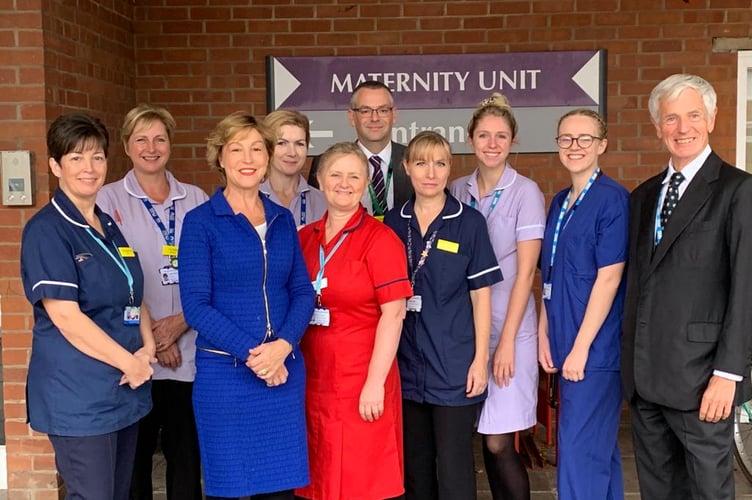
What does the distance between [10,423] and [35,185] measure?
1143 mm

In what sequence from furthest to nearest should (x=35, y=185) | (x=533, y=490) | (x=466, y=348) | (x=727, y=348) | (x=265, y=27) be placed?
(x=265, y=27), (x=533, y=490), (x=35, y=185), (x=466, y=348), (x=727, y=348)

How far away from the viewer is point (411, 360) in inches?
118

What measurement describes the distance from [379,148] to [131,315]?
1.42 meters

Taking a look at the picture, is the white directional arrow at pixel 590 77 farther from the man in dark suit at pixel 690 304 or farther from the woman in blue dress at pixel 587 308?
the man in dark suit at pixel 690 304

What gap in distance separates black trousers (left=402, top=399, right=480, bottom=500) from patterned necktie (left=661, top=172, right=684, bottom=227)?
1.01 metres

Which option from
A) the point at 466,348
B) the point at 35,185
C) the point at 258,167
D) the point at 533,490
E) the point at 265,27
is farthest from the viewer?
the point at 265,27

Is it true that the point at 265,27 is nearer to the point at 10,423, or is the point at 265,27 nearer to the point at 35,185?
the point at 35,185

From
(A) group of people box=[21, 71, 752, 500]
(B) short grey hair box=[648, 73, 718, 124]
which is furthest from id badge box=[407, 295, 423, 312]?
(B) short grey hair box=[648, 73, 718, 124]

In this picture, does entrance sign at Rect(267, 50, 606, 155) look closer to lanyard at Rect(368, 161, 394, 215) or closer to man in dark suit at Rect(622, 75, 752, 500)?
lanyard at Rect(368, 161, 394, 215)

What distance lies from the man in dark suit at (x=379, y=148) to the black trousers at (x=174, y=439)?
116 cm

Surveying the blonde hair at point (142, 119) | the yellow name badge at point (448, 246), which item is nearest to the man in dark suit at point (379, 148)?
the yellow name badge at point (448, 246)

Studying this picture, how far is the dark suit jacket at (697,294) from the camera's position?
2.49 m

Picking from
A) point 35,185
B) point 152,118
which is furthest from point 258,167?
point 35,185

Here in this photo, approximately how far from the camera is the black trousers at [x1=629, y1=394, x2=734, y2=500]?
259 centimetres
